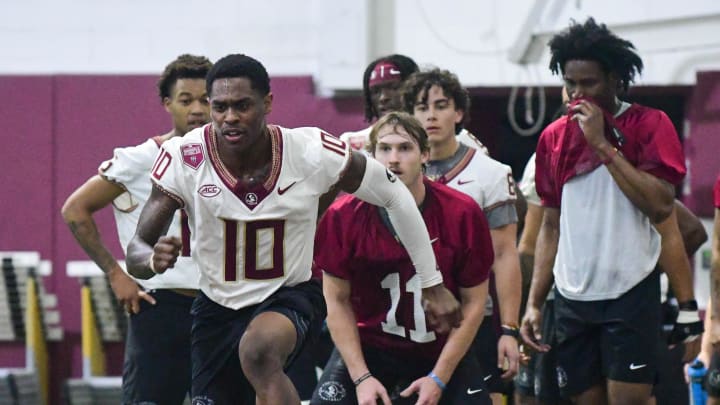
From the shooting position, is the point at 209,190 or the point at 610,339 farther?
the point at 610,339

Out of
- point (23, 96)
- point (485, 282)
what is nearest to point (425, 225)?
point (485, 282)

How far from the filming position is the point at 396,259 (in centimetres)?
632

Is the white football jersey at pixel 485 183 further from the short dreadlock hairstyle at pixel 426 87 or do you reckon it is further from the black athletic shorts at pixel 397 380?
the black athletic shorts at pixel 397 380

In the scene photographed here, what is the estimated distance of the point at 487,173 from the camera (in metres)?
7.06

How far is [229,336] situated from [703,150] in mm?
5300

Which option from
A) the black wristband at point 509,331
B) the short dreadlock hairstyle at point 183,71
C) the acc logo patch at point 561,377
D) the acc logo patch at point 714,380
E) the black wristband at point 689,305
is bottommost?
the acc logo patch at point 714,380

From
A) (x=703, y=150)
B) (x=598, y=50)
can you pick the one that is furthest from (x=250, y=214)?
(x=703, y=150)

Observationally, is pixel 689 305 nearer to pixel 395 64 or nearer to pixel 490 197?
pixel 490 197

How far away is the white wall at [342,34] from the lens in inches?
402

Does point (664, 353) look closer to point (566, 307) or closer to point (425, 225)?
point (566, 307)

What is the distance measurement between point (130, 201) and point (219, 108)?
1398 mm

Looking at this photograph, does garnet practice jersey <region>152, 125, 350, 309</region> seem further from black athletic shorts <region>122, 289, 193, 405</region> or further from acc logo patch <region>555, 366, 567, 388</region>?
acc logo patch <region>555, 366, 567, 388</region>

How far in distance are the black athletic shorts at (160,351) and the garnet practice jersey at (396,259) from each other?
32.2 inches

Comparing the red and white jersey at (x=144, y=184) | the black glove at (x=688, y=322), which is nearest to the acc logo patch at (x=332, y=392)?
the red and white jersey at (x=144, y=184)
